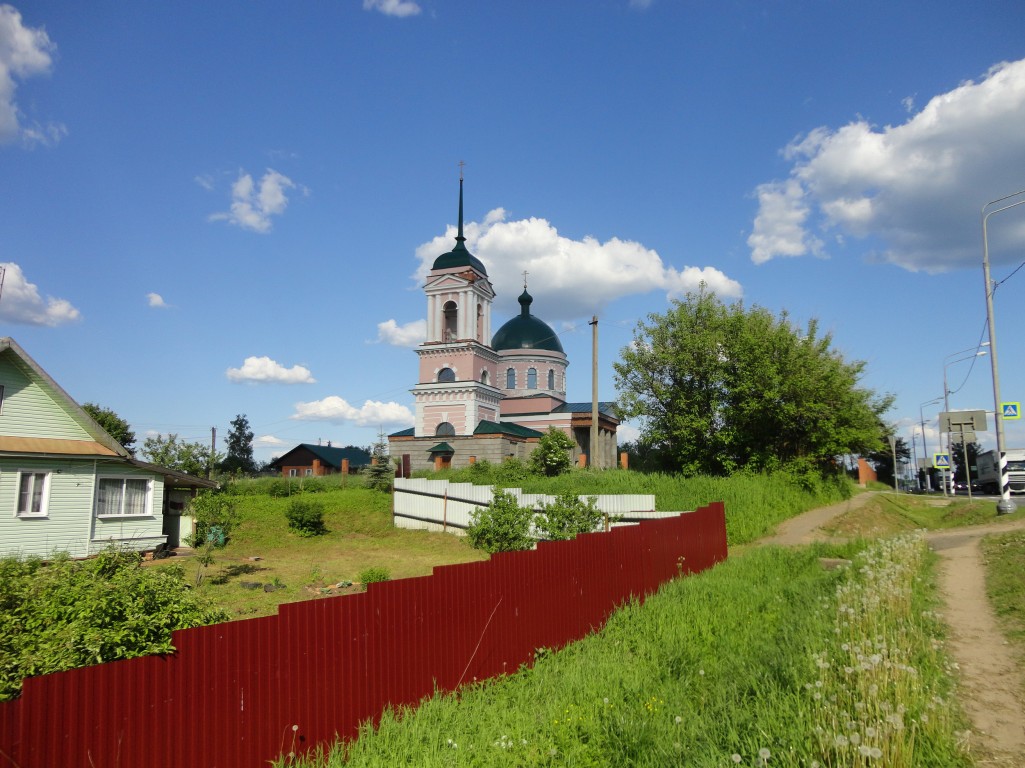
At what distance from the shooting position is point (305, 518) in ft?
83.7

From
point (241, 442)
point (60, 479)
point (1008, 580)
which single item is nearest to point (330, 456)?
point (241, 442)

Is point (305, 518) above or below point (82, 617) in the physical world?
below

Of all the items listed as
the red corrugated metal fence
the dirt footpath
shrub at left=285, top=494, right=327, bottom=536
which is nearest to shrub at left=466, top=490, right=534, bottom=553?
shrub at left=285, top=494, right=327, bottom=536

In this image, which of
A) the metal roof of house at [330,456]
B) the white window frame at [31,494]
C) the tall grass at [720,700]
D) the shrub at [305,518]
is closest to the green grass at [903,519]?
the tall grass at [720,700]

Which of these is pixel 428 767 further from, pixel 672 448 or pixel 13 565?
pixel 672 448

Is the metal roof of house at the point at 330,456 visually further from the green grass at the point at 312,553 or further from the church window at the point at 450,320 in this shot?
the green grass at the point at 312,553

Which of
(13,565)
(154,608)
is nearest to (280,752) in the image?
(154,608)

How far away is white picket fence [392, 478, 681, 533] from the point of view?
19.5m

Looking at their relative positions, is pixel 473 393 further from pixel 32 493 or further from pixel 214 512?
pixel 32 493

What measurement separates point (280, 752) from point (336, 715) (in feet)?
1.92

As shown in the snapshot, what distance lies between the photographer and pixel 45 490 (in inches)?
728

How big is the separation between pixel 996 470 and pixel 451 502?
37.6 meters

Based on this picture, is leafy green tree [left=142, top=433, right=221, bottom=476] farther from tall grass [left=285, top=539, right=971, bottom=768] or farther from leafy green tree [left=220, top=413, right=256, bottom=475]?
leafy green tree [left=220, top=413, right=256, bottom=475]

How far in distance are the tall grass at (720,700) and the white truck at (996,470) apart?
33.1 meters
